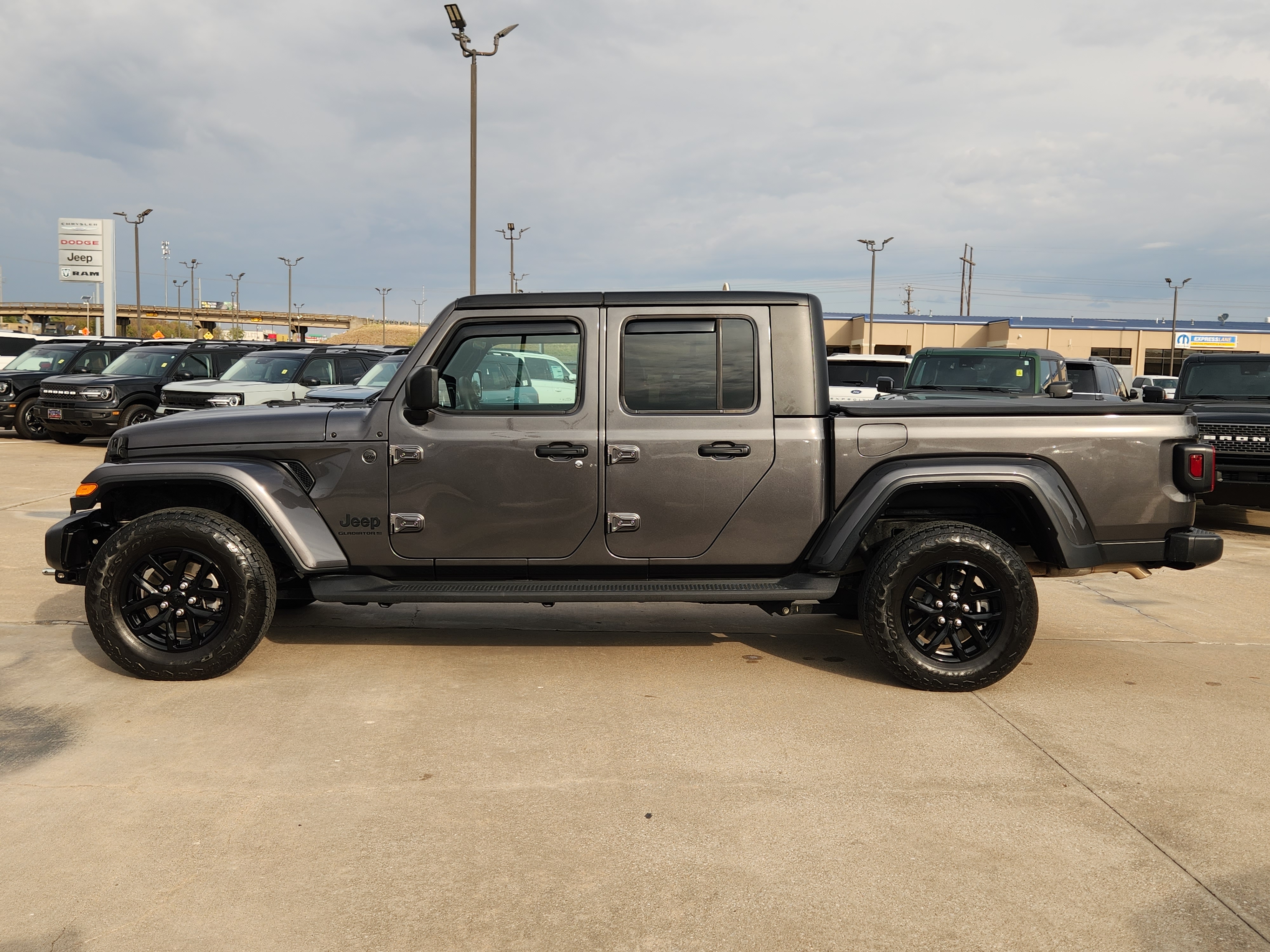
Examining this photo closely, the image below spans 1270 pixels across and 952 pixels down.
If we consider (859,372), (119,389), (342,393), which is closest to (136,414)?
(119,389)

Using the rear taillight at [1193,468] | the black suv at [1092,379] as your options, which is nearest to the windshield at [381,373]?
the black suv at [1092,379]

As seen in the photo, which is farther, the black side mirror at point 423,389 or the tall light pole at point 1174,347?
the tall light pole at point 1174,347

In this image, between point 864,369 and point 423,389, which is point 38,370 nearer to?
point 864,369

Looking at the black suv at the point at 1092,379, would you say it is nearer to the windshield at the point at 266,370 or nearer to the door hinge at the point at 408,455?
the windshield at the point at 266,370

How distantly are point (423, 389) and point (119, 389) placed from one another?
45.8ft

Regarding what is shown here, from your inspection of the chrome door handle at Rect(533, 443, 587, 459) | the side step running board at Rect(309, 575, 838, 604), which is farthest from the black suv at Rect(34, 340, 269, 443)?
the chrome door handle at Rect(533, 443, 587, 459)

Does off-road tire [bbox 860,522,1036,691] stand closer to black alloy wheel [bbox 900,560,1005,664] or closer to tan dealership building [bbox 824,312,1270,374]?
black alloy wheel [bbox 900,560,1005,664]

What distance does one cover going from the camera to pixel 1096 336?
60375 mm

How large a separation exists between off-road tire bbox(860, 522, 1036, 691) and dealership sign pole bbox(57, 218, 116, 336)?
189 feet

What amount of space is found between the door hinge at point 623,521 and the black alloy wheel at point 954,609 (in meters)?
1.34

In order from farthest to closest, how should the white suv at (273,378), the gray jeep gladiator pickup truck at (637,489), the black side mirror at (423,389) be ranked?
the white suv at (273,378) → the gray jeep gladiator pickup truck at (637,489) → the black side mirror at (423,389)

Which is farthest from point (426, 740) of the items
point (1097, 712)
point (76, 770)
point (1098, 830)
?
point (1097, 712)

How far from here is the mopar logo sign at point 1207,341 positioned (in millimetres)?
59594

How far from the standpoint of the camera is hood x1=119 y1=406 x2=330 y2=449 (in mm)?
4984
